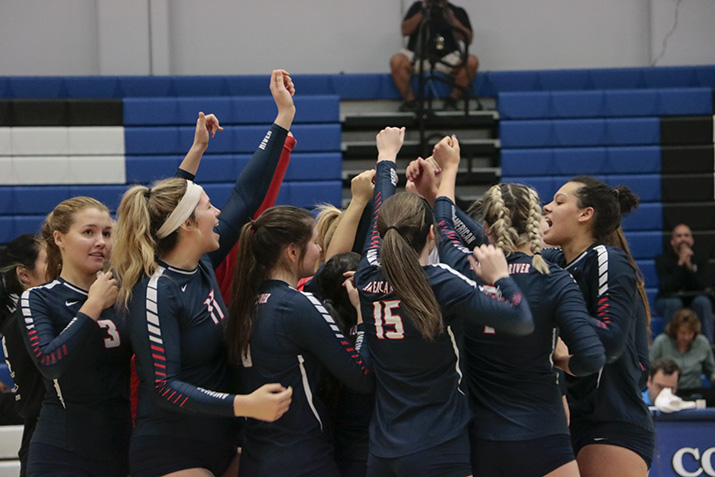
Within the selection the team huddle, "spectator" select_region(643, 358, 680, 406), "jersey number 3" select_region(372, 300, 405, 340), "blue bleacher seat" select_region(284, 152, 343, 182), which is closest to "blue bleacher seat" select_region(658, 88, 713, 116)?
"blue bleacher seat" select_region(284, 152, 343, 182)

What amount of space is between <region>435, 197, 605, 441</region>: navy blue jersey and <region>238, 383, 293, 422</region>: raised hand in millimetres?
640

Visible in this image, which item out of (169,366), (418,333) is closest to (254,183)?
(169,366)

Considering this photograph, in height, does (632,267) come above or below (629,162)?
below

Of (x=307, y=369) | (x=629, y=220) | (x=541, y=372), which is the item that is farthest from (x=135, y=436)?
(x=629, y=220)

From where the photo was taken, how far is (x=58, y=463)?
102 inches

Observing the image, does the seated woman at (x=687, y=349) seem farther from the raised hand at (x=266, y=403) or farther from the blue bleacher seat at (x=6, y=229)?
the blue bleacher seat at (x=6, y=229)

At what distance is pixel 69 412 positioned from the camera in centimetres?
265

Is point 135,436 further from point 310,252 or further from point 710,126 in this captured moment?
point 710,126

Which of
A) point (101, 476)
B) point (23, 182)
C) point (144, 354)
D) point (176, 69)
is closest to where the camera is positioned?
point (144, 354)

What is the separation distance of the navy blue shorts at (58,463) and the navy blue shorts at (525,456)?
1262 millimetres

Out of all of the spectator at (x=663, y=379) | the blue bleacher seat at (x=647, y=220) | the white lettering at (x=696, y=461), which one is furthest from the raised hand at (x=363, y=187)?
the blue bleacher seat at (x=647, y=220)

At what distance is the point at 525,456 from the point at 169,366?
44.2 inches

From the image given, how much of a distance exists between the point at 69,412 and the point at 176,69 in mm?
8179

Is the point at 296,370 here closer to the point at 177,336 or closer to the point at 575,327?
the point at 177,336
